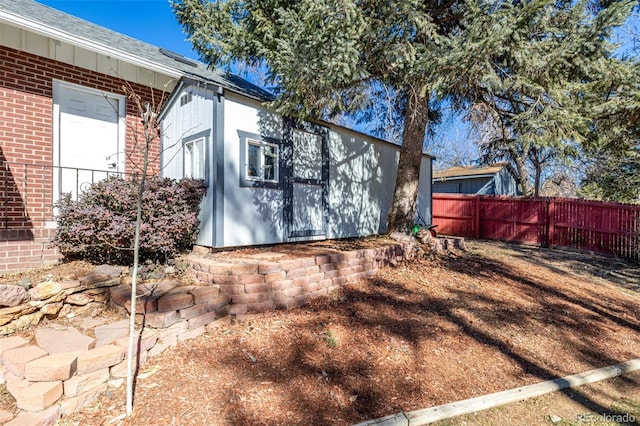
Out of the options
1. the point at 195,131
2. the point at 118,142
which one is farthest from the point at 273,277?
the point at 118,142

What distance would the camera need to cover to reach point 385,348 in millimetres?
3434

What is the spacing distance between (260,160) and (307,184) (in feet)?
3.73

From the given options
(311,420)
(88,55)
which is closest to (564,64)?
(311,420)

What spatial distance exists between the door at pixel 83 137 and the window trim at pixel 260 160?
2.05 metres

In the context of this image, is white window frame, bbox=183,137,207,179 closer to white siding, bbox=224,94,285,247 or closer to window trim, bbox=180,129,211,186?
window trim, bbox=180,129,211,186

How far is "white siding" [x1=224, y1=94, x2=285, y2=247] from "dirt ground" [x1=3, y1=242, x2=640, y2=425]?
5.69 feet

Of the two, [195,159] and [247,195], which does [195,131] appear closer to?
[195,159]

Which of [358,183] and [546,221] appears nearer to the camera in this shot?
[358,183]

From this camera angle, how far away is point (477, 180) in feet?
67.8

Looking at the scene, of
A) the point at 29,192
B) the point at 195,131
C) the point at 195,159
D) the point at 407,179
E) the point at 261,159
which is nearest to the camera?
the point at 29,192

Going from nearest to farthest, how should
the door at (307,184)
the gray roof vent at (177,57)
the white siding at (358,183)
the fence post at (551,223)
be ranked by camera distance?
the door at (307,184) → the white siding at (358,183) → the gray roof vent at (177,57) → the fence post at (551,223)

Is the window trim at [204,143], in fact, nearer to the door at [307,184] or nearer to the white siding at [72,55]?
the white siding at [72,55]

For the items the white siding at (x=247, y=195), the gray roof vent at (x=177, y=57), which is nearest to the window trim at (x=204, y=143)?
the white siding at (x=247, y=195)

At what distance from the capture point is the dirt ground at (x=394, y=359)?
2.57 m
